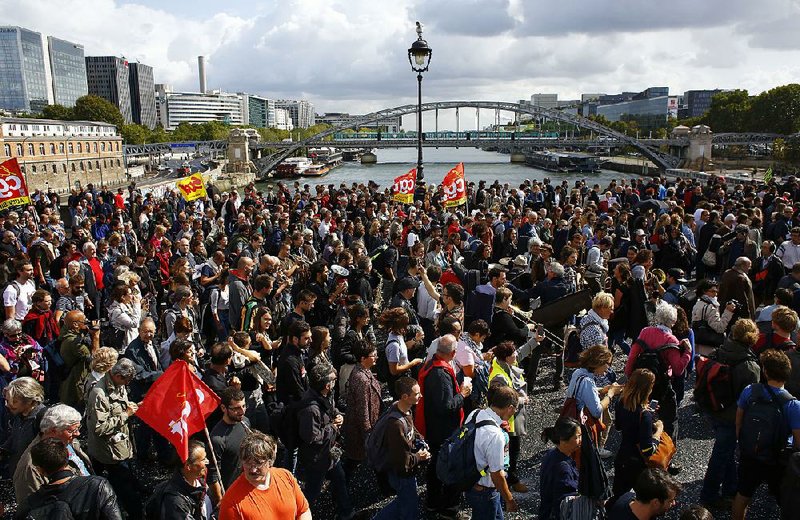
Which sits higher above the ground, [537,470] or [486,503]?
[486,503]

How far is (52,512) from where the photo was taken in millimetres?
3066

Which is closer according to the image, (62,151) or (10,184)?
(10,184)

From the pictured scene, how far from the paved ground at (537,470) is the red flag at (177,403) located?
4.52 ft

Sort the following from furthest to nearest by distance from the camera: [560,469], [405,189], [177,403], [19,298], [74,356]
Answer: [405,189] < [19,298] < [74,356] < [177,403] < [560,469]

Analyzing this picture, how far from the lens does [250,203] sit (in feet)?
49.2


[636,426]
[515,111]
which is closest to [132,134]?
[515,111]

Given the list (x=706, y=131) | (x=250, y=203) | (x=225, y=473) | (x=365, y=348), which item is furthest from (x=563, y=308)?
(x=706, y=131)

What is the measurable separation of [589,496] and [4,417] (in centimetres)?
496

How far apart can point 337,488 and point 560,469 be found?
5.76 feet

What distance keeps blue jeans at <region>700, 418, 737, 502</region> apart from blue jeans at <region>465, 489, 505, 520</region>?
180cm

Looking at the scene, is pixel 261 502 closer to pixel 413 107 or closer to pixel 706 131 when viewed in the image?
pixel 706 131

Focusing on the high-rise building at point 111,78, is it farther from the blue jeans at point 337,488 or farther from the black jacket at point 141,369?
the blue jeans at point 337,488

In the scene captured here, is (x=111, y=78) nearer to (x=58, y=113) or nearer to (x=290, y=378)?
(x=58, y=113)

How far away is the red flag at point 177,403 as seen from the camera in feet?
12.9
